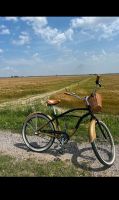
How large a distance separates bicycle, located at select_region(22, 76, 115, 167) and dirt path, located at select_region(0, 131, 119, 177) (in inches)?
5.8

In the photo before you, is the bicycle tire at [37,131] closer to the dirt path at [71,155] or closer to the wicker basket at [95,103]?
the dirt path at [71,155]

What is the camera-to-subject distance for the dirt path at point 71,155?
20.6 ft

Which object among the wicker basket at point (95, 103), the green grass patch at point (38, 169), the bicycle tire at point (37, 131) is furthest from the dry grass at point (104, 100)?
the green grass patch at point (38, 169)

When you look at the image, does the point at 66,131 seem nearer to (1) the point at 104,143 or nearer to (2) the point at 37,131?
(2) the point at 37,131

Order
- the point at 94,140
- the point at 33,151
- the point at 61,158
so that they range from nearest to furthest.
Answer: the point at 94,140
the point at 61,158
the point at 33,151

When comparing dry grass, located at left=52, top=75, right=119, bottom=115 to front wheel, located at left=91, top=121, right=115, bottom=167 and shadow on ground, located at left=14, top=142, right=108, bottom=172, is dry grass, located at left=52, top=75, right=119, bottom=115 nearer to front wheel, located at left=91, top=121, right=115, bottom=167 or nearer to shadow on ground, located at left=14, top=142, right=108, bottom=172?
front wheel, located at left=91, top=121, right=115, bottom=167

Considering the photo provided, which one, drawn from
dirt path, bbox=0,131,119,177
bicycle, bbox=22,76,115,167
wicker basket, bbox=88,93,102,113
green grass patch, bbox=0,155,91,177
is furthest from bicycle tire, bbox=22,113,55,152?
wicker basket, bbox=88,93,102,113

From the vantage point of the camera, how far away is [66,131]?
7.09 metres
